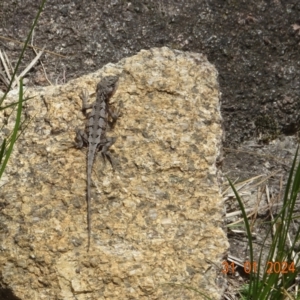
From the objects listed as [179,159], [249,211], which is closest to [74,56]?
[179,159]

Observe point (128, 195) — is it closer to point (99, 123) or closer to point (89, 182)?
point (89, 182)

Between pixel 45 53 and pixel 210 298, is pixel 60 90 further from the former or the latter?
pixel 210 298

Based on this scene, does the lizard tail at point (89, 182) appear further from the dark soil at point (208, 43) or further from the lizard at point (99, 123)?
the dark soil at point (208, 43)

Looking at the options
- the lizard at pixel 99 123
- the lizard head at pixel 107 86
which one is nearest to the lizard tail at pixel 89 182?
the lizard at pixel 99 123
